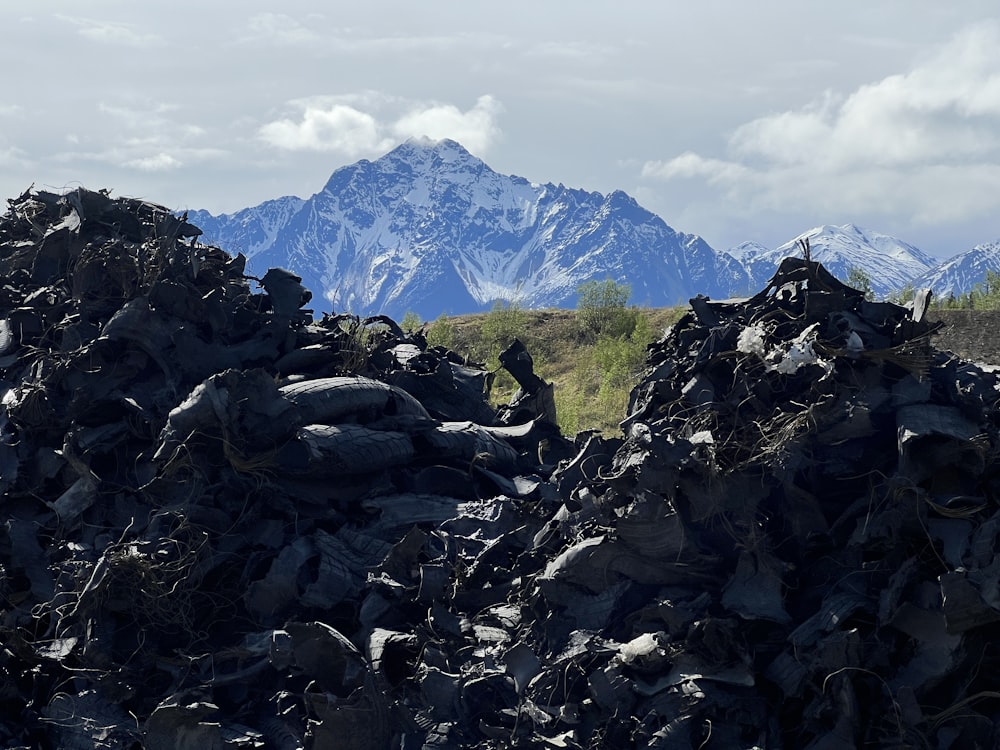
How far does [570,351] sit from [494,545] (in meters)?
25.7

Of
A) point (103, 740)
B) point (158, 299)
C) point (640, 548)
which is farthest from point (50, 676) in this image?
point (640, 548)

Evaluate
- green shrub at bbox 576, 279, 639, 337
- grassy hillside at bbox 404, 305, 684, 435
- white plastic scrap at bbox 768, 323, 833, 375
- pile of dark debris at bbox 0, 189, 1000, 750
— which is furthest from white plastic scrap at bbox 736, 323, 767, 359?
green shrub at bbox 576, 279, 639, 337

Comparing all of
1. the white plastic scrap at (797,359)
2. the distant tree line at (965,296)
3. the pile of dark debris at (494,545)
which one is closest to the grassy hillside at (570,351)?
the distant tree line at (965,296)

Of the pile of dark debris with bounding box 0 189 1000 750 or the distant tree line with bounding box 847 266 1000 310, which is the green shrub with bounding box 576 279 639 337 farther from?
the pile of dark debris with bounding box 0 189 1000 750

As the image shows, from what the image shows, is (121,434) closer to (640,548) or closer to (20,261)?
(20,261)

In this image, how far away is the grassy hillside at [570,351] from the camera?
20.5 metres

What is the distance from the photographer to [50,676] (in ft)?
23.6

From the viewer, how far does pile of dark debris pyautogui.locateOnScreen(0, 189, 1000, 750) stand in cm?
566

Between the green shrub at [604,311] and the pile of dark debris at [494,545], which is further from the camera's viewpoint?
the green shrub at [604,311]

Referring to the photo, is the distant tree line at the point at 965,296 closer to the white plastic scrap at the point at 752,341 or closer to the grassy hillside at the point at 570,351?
the grassy hillside at the point at 570,351

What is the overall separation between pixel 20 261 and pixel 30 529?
11.6 ft

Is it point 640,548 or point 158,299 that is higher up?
point 158,299

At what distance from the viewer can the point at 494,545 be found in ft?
24.5

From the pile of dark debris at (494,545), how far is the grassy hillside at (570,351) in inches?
345
